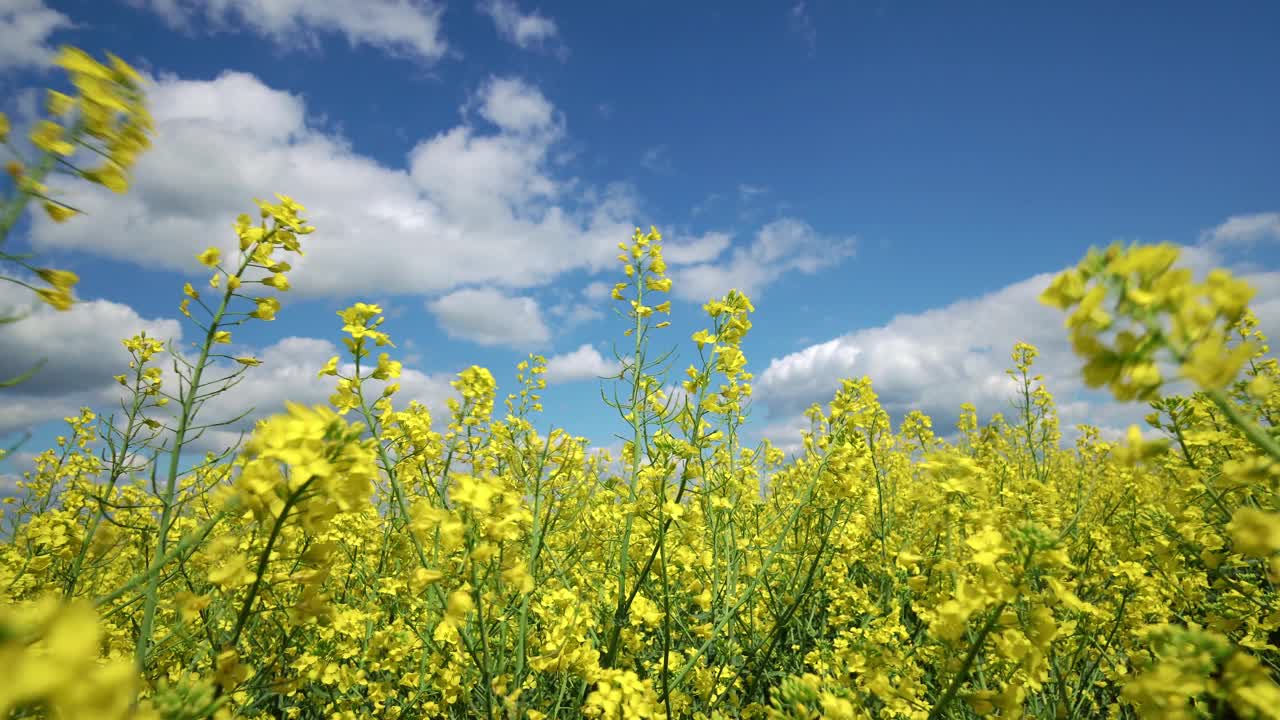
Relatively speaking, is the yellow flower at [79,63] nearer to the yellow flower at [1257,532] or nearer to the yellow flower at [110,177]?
the yellow flower at [110,177]

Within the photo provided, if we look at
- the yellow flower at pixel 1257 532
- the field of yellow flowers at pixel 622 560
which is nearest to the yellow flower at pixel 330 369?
the field of yellow flowers at pixel 622 560

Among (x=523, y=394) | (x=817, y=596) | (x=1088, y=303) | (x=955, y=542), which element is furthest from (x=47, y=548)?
(x=955, y=542)

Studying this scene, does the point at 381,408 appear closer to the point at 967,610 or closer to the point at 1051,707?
the point at 967,610

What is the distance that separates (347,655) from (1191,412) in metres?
4.95

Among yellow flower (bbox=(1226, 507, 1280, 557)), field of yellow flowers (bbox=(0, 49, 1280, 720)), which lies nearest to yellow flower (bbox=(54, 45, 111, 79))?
field of yellow flowers (bbox=(0, 49, 1280, 720))

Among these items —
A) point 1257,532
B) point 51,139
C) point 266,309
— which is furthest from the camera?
point 266,309

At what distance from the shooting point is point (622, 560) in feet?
9.14

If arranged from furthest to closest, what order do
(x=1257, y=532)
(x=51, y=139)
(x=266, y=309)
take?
(x=266, y=309) → (x=51, y=139) → (x=1257, y=532)

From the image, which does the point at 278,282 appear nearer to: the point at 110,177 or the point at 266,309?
the point at 266,309

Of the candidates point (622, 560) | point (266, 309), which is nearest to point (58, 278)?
point (266, 309)

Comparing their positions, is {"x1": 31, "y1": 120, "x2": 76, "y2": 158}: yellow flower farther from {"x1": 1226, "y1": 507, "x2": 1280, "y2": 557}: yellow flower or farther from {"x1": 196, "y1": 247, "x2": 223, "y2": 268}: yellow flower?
{"x1": 1226, "y1": 507, "x2": 1280, "y2": 557}: yellow flower

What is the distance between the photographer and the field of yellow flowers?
1.16 m

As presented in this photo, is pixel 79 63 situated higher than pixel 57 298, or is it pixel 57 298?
pixel 79 63

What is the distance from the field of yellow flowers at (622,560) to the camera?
1162mm
